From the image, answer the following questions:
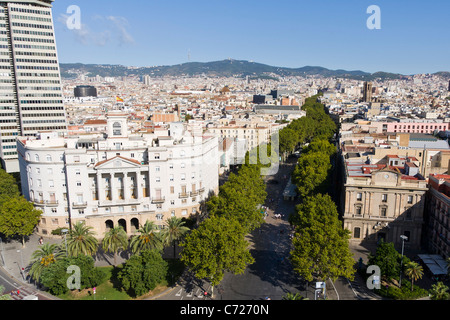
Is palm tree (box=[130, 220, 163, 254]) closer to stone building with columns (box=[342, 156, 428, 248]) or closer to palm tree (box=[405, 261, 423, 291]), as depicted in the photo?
stone building with columns (box=[342, 156, 428, 248])

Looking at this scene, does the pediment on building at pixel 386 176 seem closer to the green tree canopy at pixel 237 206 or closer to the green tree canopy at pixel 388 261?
the green tree canopy at pixel 388 261

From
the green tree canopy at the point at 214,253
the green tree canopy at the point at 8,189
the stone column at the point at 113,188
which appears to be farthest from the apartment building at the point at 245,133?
the green tree canopy at the point at 214,253

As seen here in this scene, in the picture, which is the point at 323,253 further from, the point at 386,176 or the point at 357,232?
the point at 386,176

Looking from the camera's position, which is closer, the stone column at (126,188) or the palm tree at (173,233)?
the palm tree at (173,233)

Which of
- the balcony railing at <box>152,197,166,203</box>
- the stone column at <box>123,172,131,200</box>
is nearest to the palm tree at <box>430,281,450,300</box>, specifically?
the balcony railing at <box>152,197,166,203</box>

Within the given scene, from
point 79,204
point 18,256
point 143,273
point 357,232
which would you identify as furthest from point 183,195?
point 357,232

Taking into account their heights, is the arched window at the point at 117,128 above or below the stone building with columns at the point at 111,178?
above

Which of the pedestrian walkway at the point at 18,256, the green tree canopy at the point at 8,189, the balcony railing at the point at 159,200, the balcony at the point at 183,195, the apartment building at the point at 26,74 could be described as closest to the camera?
the pedestrian walkway at the point at 18,256
